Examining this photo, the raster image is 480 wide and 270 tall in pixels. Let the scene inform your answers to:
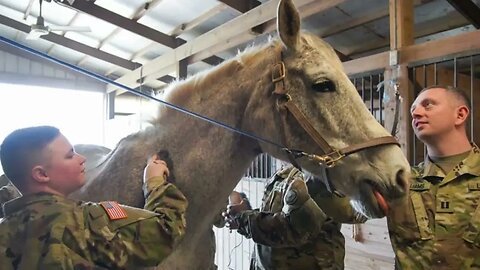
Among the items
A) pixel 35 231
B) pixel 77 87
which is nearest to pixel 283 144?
pixel 35 231

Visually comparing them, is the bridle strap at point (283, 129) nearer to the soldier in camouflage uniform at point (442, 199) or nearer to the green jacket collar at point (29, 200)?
the soldier in camouflage uniform at point (442, 199)

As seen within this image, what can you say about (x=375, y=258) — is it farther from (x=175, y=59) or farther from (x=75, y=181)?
(x=175, y=59)

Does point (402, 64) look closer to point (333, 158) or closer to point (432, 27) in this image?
point (432, 27)

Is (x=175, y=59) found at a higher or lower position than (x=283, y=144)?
higher

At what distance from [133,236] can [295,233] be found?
0.76m

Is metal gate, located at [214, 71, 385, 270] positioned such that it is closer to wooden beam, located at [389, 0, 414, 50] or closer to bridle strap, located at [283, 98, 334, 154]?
wooden beam, located at [389, 0, 414, 50]

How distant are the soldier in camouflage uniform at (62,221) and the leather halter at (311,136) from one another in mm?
432

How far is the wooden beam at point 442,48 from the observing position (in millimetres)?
2361

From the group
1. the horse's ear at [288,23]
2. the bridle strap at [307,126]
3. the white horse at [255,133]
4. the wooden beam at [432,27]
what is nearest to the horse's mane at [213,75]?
the white horse at [255,133]

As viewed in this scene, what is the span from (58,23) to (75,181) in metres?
6.55

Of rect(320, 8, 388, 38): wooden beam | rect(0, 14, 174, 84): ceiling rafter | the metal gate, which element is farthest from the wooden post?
rect(0, 14, 174, 84): ceiling rafter

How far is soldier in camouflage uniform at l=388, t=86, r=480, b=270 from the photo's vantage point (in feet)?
4.42

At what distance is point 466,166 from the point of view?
4.62ft

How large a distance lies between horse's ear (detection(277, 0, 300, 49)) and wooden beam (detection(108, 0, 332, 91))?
6.43 feet
